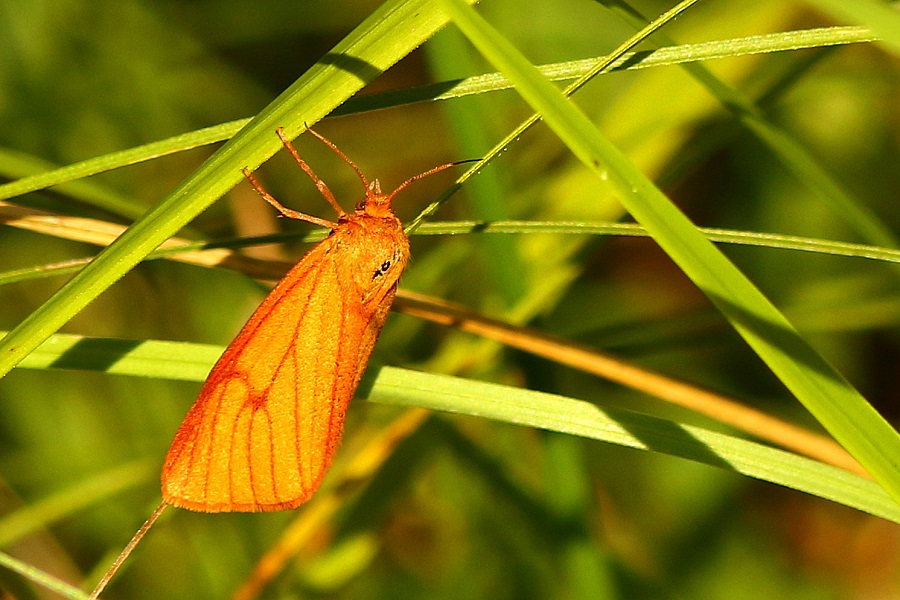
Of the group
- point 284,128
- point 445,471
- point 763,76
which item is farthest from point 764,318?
point 445,471

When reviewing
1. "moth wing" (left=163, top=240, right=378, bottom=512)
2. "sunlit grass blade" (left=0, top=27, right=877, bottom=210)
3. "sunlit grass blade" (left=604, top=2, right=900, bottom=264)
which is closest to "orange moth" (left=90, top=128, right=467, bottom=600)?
"moth wing" (left=163, top=240, right=378, bottom=512)

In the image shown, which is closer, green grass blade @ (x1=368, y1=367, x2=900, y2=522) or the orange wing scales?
green grass blade @ (x1=368, y1=367, x2=900, y2=522)

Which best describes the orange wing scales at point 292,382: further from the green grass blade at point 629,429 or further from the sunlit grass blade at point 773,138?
the sunlit grass blade at point 773,138

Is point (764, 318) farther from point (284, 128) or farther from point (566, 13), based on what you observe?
point (566, 13)

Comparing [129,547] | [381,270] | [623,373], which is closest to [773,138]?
[623,373]

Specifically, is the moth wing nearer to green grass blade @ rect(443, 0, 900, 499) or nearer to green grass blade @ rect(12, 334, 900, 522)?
green grass blade @ rect(12, 334, 900, 522)

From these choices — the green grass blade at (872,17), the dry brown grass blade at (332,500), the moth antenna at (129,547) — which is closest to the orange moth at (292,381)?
the moth antenna at (129,547)

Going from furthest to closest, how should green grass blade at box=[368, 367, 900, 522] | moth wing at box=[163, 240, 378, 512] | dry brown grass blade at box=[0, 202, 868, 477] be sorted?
dry brown grass blade at box=[0, 202, 868, 477]
moth wing at box=[163, 240, 378, 512]
green grass blade at box=[368, 367, 900, 522]
